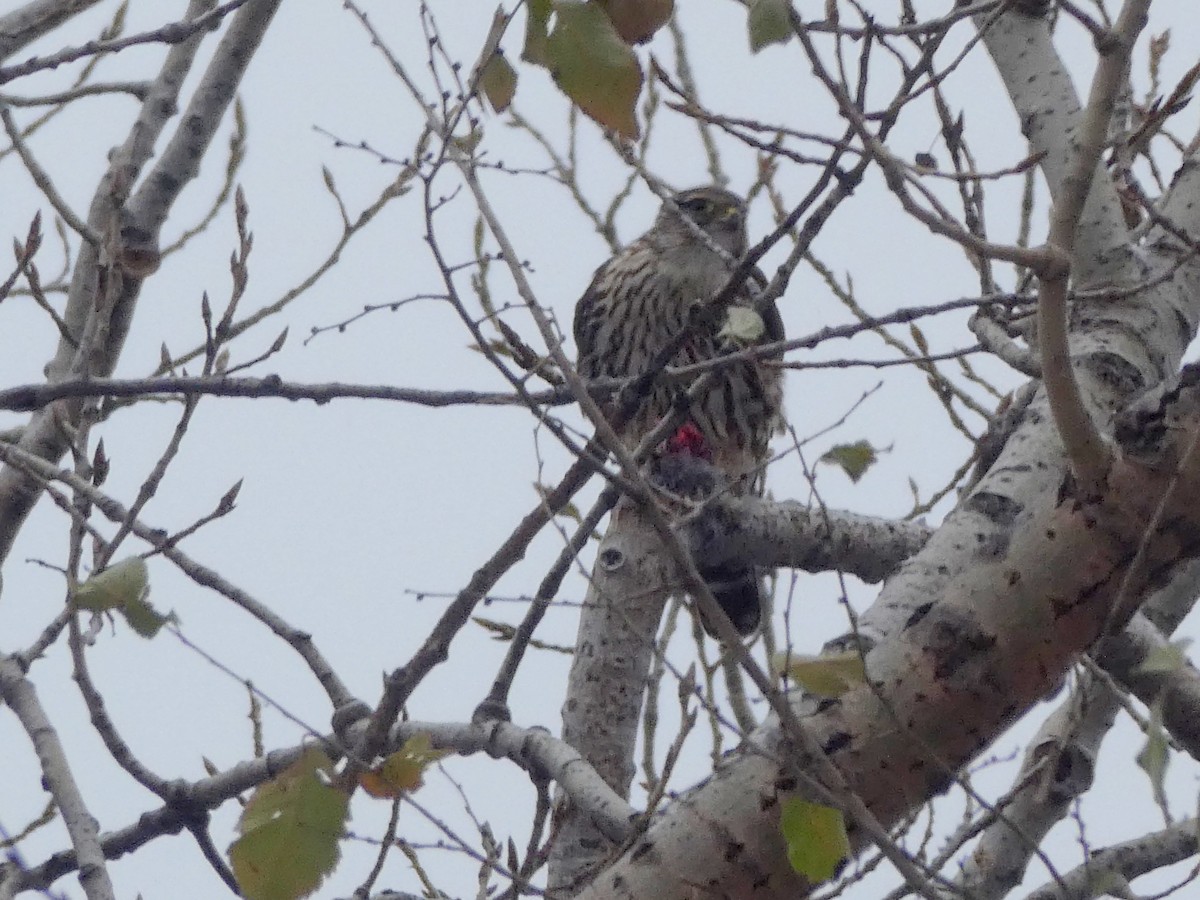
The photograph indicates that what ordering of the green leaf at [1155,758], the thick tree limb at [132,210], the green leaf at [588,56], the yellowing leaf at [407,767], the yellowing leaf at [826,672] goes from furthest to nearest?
1. the thick tree limb at [132,210]
2. the yellowing leaf at [407,767]
3. the green leaf at [588,56]
4. the yellowing leaf at [826,672]
5. the green leaf at [1155,758]

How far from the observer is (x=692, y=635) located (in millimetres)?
5367

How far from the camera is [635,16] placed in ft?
7.11

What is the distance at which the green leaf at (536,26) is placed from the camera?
2174 millimetres

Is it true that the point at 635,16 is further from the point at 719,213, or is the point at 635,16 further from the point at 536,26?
the point at 719,213

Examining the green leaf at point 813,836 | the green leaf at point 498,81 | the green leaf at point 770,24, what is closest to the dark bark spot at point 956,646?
the green leaf at point 813,836

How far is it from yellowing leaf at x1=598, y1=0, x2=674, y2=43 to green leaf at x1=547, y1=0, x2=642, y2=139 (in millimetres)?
26

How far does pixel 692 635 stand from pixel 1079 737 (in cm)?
194

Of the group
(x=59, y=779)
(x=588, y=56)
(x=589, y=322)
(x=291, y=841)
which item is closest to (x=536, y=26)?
(x=588, y=56)

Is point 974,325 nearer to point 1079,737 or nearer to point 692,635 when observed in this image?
point 1079,737

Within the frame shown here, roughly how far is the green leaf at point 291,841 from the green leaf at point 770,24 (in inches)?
44.7

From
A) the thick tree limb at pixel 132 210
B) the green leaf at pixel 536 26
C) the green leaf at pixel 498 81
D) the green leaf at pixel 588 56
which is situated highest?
the thick tree limb at pixel 132 210

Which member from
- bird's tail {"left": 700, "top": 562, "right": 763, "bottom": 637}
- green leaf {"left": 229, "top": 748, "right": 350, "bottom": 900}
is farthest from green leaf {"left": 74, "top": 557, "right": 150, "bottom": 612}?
bird's tail {"left": 700, "top": 562, "right": 763, "bottom": 637}

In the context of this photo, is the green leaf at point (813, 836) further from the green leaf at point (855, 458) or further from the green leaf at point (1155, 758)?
the green leaf at point (855, 458)

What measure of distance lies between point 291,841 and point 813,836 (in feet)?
2.23
